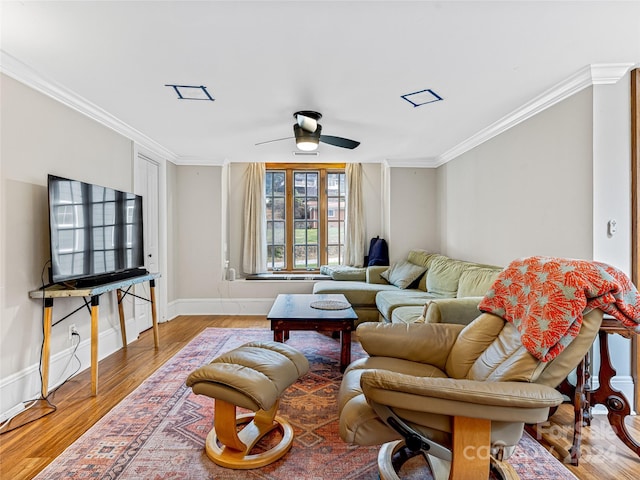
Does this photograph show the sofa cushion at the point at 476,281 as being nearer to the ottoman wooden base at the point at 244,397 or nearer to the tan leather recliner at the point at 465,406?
the tan leather recliner at the point at 465,406

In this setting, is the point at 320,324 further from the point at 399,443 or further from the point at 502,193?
the point at 502,193

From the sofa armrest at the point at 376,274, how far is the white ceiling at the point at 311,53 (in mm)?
2286

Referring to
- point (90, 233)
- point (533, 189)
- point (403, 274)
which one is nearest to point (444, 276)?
point (403, 274)

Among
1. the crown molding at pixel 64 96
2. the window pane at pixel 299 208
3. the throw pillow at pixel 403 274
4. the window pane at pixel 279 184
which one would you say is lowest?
the throw pillow at pixel 403 274

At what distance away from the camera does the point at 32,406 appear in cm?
241

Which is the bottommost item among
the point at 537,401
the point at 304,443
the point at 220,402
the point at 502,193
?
the point at 304,443

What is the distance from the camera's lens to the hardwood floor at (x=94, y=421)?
1.79 meters

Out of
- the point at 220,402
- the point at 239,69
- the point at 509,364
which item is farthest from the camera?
the point at 239,69

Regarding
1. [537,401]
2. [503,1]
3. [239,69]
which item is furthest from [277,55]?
[537,401]

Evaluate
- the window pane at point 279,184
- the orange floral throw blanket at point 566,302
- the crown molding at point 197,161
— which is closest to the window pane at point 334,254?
the window pane at point 279,184

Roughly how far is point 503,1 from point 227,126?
2.65m

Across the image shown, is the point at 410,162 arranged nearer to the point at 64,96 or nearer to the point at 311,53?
the point at 311,53

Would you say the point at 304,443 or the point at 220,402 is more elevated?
the point at 220,402

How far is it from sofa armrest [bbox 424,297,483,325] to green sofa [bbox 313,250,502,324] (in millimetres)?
409
